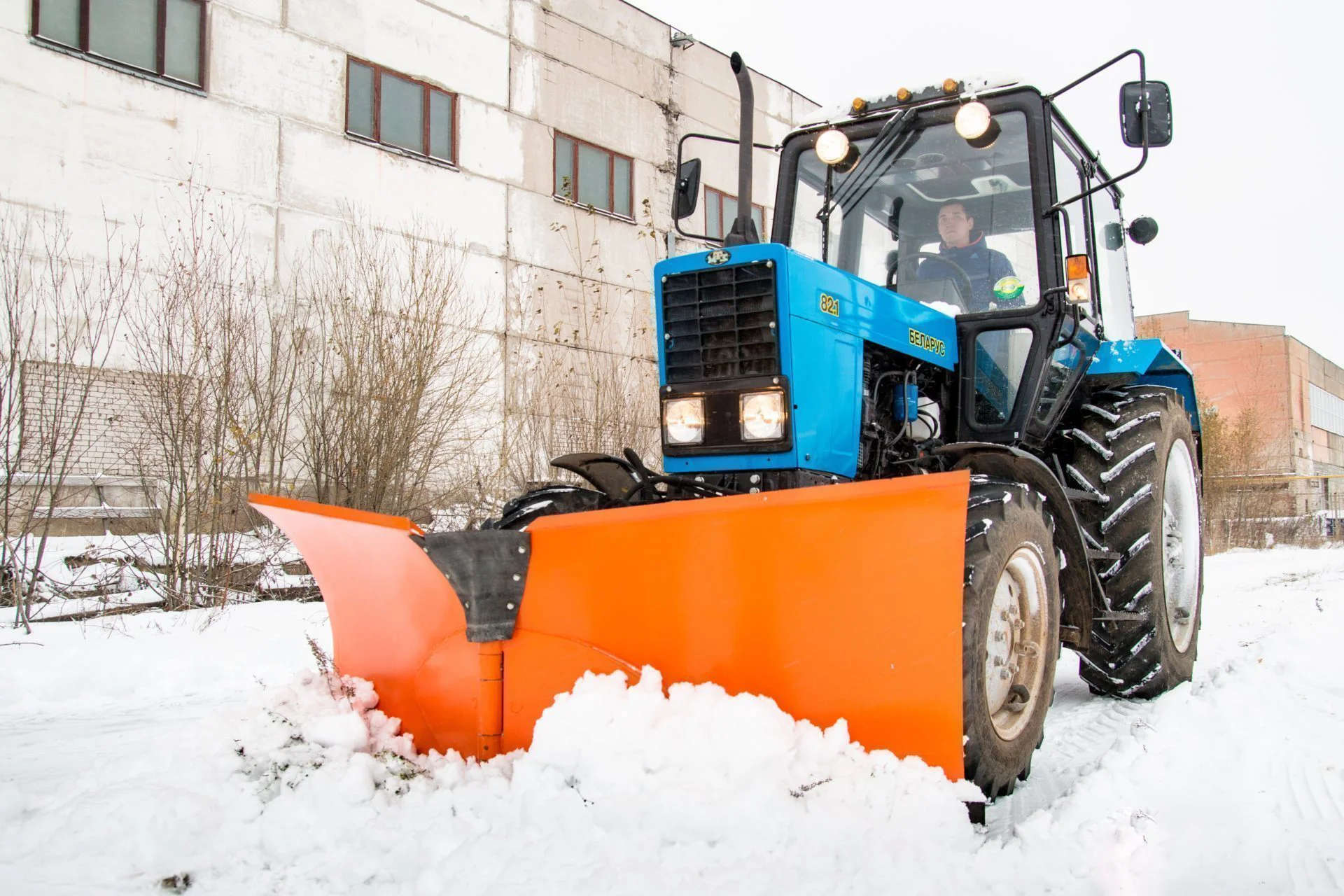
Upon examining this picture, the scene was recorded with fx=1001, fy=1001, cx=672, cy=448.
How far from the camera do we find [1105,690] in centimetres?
414

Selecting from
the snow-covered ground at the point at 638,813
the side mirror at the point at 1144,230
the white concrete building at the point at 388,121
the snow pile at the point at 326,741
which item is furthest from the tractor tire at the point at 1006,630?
the white concrete building at the point at 388,121

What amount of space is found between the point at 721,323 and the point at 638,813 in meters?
1.68

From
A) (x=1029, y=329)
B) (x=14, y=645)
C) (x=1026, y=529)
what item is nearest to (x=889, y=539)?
(x=1026, y=529)

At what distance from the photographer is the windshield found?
12.8 feet

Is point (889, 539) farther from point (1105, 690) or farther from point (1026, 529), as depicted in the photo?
point (1105, 690)

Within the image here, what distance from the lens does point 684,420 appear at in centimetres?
342

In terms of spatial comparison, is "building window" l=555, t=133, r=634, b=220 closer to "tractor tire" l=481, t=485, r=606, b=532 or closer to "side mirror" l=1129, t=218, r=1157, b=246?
"side mirror" l=1129, t=218, r=1157, b=246

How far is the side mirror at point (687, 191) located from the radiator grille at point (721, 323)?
0.71 meters

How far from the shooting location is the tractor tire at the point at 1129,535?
3.98 metres

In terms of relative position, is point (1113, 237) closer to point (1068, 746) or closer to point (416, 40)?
point (1068, 746)

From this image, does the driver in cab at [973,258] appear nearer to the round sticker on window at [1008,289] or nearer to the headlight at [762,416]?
the round sticker on window at [1008,289]

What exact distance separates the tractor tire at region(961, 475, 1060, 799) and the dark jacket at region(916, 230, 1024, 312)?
3.32 feet

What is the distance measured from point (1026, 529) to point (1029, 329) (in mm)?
1220

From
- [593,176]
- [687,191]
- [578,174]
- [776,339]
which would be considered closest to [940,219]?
[687,191]
